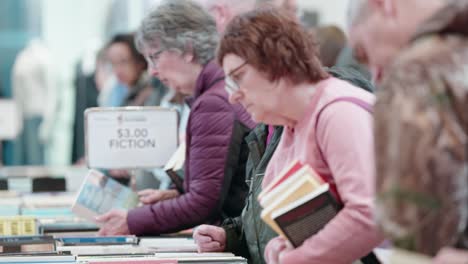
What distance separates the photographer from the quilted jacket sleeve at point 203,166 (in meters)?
3.77

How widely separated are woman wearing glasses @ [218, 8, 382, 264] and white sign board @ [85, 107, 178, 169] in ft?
→ 4.98

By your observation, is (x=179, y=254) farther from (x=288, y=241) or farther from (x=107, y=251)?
(x=288, y=241)

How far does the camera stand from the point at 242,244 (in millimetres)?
3428

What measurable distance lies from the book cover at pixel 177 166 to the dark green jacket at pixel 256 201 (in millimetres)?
760

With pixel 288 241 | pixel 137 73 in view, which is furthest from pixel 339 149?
pixel 137 73

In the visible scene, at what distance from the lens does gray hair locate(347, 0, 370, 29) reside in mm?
2156

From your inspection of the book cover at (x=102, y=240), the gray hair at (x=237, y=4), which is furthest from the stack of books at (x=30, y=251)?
the gray hair at (x=237, y=4)

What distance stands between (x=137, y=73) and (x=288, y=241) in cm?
459

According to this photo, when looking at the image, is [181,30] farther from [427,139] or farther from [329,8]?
[329,8]

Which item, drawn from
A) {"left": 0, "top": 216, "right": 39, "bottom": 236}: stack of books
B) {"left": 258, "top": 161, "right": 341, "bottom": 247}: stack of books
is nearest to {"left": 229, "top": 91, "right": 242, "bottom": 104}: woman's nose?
{"left": 258, "top": 161, "right": 341, "bottom": 247}: stack of books

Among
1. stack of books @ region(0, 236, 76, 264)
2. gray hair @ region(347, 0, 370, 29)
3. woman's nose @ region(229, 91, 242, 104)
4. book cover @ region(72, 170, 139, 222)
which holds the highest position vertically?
gray hair @ region(347, 0, 370, 29)

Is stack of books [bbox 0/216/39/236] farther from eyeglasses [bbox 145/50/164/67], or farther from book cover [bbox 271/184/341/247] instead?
book cover [bbox 271/184/341/247]

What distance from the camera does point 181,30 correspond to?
4051 millimetres

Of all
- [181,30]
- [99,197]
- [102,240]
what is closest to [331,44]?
[181,30]
